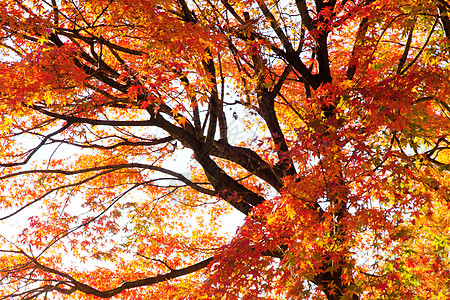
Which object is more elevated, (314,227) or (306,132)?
(306,132)

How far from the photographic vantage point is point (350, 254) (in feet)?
13.4

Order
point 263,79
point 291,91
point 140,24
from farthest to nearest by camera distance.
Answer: point 291,91, point 263,79, point 140,24

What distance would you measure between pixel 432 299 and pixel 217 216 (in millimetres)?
5384

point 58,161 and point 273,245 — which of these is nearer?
point 273,245

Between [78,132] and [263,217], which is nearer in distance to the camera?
[263,217]

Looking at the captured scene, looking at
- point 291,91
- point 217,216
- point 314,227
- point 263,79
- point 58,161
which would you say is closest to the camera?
point 314,227

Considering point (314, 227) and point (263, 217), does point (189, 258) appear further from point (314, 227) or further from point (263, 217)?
point (314, 227)

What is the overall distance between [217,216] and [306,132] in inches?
242

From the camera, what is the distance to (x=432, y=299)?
545 centimetres

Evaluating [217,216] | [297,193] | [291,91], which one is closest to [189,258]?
[217,216]

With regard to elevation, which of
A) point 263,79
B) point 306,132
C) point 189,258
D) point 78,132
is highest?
point 263,79

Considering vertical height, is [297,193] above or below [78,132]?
below

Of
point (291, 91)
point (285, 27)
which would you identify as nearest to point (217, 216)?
point (291, 91)

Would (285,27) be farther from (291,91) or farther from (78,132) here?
(78,132)
